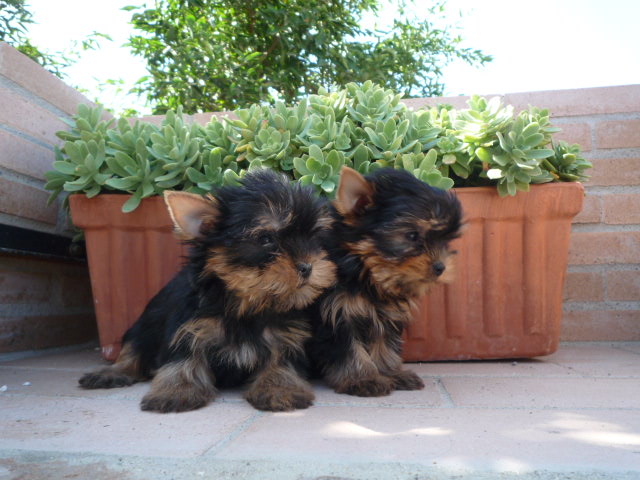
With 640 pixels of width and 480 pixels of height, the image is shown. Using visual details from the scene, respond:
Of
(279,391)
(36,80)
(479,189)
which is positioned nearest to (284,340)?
(279,391)

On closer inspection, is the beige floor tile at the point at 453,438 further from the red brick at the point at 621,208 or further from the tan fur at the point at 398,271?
the red brick at the point at 621,208

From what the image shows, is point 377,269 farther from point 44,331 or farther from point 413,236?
point 44,331

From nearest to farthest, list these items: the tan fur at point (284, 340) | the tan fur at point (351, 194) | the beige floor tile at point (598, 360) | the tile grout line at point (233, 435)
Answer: the tile grout line at point (233, 435) < the tan fur at point (284, 340) < the tan fur at point (351, 194) < the beige floor tile at point (598, 360)

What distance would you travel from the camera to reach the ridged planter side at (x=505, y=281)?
12.6ft

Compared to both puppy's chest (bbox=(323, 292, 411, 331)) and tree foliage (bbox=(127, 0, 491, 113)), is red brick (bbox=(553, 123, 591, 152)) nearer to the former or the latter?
puppy's chest (bbox=(323, 292, 411, 331))

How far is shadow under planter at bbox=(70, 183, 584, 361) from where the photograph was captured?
3852 millimetres

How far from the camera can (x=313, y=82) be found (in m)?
9.58

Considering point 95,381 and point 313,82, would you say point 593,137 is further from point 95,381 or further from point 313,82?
point 313,82

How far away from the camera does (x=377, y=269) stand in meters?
3.12

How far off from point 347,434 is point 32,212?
126 inches

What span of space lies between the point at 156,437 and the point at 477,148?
8.67 ft

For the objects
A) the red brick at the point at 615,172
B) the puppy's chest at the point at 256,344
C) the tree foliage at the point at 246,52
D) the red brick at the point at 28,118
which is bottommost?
the puppy's chest at the point at 256,344

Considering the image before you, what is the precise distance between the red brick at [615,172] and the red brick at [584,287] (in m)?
0.76

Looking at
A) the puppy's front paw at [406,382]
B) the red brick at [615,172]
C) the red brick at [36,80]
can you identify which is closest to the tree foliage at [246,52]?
the red brick at [36,80]
